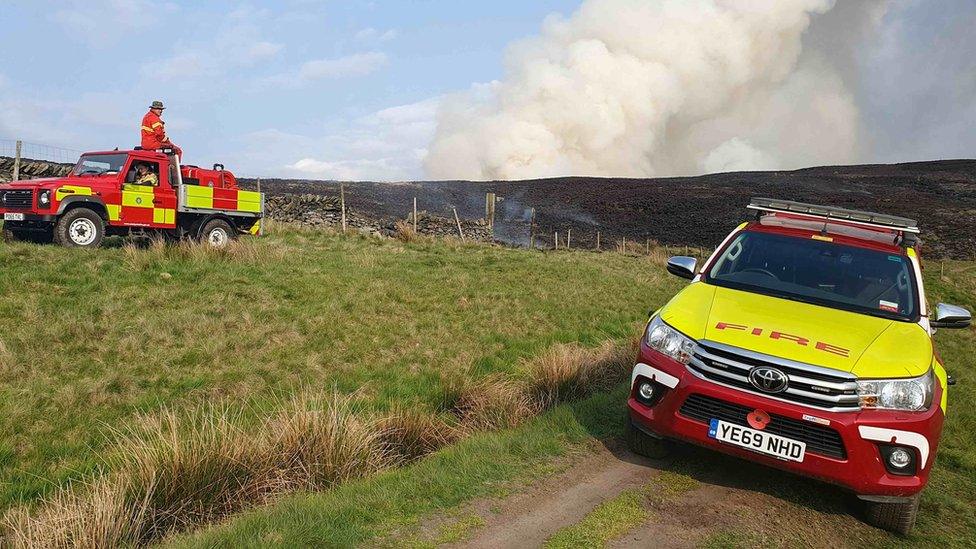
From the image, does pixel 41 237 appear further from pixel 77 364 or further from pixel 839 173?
pixel 839 173

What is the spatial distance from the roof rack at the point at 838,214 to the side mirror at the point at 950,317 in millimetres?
852

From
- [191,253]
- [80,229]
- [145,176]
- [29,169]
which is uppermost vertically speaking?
[29,169]

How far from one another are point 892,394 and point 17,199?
14.5 meters

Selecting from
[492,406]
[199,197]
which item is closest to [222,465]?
[492,406]

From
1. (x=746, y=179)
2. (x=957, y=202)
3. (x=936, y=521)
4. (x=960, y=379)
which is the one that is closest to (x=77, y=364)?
(x=936, y=521)

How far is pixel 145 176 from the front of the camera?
14133mm

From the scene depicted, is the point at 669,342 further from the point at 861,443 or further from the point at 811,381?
the point at 861,443

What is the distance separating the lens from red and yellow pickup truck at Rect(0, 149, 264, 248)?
1267 cm

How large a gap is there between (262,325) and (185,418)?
3.04m

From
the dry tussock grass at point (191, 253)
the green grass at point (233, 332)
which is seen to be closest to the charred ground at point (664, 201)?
the dry tussock grass at point (191, 253)

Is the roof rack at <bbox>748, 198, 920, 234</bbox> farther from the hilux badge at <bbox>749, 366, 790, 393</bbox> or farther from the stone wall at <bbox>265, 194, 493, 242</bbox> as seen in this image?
the stone wall at <bbox>265, 194, 493, 242</bbox>

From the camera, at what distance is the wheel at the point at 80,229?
41.2 ft

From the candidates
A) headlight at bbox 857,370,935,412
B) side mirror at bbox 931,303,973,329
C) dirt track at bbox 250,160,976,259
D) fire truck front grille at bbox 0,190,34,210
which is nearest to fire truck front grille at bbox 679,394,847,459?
headlight at bbox 857,370,935,412

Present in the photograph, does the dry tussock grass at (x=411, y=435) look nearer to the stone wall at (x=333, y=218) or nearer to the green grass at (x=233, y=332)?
the green grass at (x=233, y=332)
